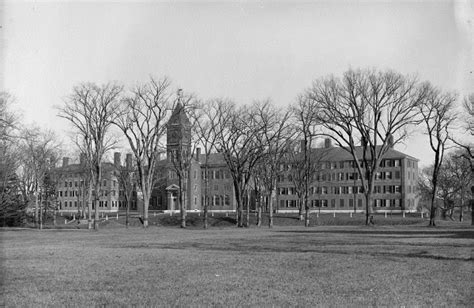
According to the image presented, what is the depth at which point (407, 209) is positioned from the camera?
95.0 meters

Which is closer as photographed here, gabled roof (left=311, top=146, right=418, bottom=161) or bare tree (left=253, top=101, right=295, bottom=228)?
bare tree (left=253, top=101, right=295, bottom=228)

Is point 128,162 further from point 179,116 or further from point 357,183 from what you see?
point 357,183

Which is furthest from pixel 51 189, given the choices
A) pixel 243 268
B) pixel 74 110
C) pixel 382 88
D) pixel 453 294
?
pixel 453 294

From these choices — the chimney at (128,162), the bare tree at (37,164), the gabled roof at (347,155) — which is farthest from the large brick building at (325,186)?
the bare tree at (37,164)

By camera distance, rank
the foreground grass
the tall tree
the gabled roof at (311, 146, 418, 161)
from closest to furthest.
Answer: the foreground grass → the tall tree → the gabled roof at (311, 146, 418, 161)

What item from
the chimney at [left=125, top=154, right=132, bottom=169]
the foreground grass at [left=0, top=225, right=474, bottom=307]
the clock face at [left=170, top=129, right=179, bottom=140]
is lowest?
the foreground grass at [left=0, top=225, right=474, bottom=307]

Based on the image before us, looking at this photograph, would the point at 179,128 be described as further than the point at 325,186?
No

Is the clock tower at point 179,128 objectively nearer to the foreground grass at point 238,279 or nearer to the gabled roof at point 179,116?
the gabled roof at point 179,116

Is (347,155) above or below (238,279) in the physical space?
above

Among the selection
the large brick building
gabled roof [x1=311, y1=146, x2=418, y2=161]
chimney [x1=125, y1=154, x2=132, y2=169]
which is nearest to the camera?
chimney [x1=125, y1=154, x2=132, y2=169]

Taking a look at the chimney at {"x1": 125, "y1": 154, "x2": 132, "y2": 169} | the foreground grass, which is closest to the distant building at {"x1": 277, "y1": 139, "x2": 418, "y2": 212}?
the chimney at {"x1": 125, "y1": 154, "x2": 132, "y2": 169}

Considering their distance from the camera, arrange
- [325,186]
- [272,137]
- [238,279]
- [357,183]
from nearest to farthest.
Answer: [238,279] → [272,137] → [357,183] → [325,186]

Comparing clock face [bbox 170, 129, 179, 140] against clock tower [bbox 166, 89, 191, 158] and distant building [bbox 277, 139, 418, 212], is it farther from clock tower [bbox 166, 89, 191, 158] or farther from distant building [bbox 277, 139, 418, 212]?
distant building [bbox 277, 139, 418, 212]

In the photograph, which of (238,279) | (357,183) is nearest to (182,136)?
(238,279)
